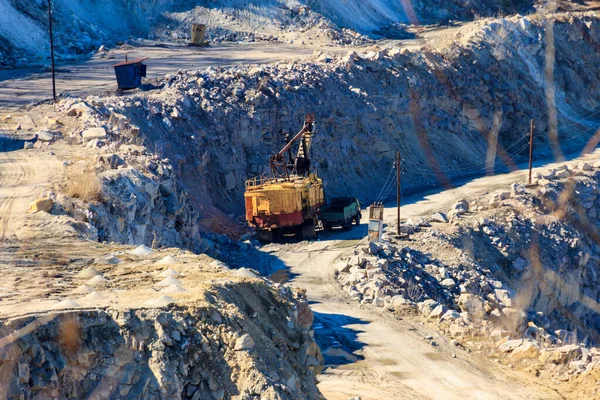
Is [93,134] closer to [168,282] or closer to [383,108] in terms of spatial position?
[168,282]

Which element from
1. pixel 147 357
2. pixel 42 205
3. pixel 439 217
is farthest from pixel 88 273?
pixel 439 217

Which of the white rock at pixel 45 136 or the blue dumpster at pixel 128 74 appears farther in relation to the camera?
the blue dumpster at pixel 128 74

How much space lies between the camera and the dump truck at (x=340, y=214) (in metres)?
40.0

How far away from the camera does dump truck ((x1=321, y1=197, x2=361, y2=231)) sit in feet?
131

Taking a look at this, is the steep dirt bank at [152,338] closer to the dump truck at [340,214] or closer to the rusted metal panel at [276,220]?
the rusted metal panel at [276,220]

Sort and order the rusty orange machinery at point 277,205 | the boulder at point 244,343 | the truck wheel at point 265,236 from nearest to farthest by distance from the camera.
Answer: the boulder at point 244,343 < the rusty orange machinery at point 277,205 < the truck wheel at point 265,236

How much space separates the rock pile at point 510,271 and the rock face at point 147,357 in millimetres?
11179

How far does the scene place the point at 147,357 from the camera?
42.0 feet

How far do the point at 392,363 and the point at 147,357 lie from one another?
420 inches

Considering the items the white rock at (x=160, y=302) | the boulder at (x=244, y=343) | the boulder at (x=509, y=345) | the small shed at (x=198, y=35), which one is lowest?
the boulder at (x=509, y=345)

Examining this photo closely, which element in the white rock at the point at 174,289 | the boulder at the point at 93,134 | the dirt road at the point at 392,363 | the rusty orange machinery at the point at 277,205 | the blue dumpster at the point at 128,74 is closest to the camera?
the white rock at the point at 174,289

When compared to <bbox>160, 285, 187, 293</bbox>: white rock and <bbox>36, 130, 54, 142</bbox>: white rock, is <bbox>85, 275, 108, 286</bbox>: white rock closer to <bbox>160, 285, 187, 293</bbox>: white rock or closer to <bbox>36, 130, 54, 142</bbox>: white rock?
<bbox>160, 285, 187, 293</bbox>: white rock

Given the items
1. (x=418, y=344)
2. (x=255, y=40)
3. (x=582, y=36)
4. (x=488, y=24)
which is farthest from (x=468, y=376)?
(x=582, y=36)

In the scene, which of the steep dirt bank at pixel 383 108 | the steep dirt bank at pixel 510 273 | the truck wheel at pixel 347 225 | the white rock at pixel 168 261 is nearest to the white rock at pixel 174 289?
the white rock at pixel 168 261
